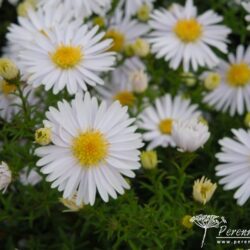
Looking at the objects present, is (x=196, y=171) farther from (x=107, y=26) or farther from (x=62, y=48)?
(x=107, y=26)

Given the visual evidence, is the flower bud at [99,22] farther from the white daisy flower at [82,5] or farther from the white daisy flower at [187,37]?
the white daisy flower at [187,37]

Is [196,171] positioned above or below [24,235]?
above

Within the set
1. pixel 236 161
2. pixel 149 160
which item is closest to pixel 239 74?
pixel 236 161

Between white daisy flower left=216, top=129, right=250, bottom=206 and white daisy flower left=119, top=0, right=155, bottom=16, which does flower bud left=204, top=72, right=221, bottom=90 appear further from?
white daisy flower left=119, top=0, right=155, bottom=16

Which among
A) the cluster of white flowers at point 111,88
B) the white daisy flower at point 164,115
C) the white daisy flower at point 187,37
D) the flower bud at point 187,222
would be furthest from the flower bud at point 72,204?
the white daisy flower at point 187,37

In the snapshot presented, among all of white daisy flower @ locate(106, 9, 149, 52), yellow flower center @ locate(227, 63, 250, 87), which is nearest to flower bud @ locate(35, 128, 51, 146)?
white daisy flower @ locate(106, 9, 149, 52)

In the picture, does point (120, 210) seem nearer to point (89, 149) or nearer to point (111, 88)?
point (89, 149)

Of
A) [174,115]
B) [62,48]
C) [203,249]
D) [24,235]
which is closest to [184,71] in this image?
[174,115]
